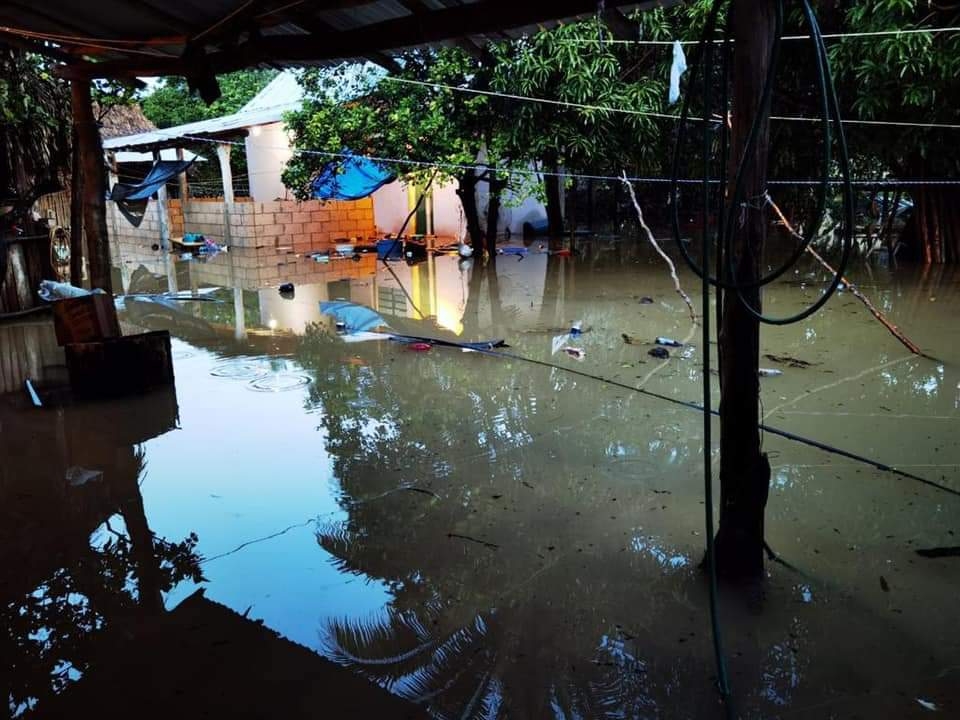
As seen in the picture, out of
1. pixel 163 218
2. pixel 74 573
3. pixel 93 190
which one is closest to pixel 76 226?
pixel 93 190

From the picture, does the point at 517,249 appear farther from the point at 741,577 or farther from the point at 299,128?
the point at 741,577

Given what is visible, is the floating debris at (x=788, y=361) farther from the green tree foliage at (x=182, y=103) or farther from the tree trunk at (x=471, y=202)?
the green tree foliage at (x=182, y=103)

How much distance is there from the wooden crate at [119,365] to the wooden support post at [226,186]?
10068 millimetres

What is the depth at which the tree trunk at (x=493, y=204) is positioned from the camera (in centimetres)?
1199

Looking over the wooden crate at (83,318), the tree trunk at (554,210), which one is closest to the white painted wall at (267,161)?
the tree trunk at (554,210)

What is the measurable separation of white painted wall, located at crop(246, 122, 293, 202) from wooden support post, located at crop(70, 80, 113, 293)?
10213mm

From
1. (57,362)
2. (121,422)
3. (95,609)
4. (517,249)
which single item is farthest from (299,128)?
(95,609)

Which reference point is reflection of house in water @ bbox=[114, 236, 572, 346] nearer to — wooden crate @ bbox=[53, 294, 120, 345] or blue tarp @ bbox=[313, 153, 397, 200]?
blue tarp @ bbox=[313, 153, 397, 200]

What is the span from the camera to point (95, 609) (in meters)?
2.71

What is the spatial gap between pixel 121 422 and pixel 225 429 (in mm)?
742

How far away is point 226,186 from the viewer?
15.3 metres

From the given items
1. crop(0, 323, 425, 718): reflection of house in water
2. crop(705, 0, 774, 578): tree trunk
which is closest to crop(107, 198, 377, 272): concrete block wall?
crop(0, 323, 425, 718): reflection of house in water

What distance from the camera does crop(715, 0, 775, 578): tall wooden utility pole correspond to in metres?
2.41

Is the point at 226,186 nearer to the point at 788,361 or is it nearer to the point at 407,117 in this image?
the point at 407,117
